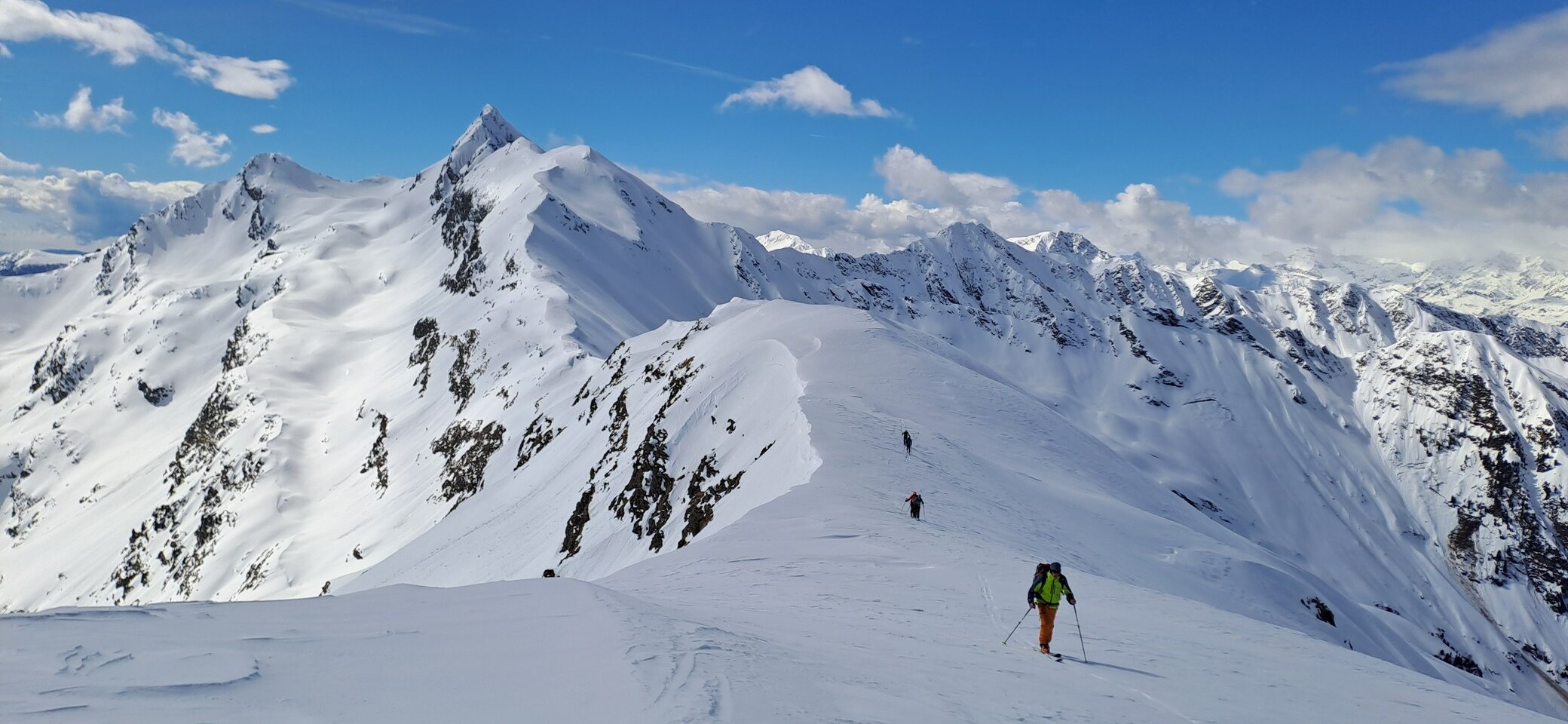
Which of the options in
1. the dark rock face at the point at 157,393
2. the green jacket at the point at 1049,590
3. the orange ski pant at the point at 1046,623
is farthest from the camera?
the dark rock face at the point at 157,393

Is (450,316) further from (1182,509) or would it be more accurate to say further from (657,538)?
(1182,509)

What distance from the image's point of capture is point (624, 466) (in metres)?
43.7

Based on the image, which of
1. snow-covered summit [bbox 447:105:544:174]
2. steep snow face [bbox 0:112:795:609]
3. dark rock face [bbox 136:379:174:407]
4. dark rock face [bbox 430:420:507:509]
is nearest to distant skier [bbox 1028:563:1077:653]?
steep snow face [bbox 0:112:795:609]

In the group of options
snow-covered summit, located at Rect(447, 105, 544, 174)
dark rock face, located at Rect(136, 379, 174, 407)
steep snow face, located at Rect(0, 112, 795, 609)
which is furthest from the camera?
snow-covered summit, located at Rect(447, 105, 544, 174)

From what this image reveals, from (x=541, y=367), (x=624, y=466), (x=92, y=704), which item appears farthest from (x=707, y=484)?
(x=541, y=367)

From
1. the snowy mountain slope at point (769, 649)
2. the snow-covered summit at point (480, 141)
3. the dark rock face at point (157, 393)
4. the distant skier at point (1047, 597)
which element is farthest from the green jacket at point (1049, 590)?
the dark rock face at point (157, 393)

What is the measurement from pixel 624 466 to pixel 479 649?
1363 inches

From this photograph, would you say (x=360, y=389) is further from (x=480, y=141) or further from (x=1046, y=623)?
(x=1046, y=623)

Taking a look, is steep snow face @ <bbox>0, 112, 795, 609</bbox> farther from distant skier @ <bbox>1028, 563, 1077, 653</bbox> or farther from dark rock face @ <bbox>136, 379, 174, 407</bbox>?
distant skier @ <bbox>1028, 563, 1077, 653</bbox>

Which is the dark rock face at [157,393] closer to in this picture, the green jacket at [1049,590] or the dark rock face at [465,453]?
the dark rock face at [465,453]

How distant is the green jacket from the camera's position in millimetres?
12984

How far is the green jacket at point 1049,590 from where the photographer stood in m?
13.0

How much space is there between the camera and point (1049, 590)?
1309 cm

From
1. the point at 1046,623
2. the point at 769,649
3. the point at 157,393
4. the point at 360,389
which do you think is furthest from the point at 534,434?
the point at 157,393
